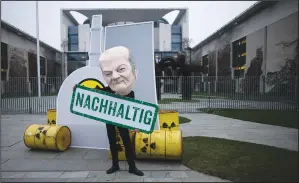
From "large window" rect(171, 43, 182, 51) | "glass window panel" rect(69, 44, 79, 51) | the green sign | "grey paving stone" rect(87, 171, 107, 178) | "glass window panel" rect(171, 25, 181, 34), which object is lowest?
"grey paving stone" rect(87, 171, 107, 178)

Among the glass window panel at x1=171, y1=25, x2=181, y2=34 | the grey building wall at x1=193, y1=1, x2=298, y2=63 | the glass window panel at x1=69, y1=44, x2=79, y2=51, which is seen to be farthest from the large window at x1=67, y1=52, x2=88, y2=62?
the grey building wall at x1=193, y1=1, x2=298, y2=63

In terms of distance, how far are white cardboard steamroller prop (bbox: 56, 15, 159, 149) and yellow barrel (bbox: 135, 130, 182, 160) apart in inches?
18.4

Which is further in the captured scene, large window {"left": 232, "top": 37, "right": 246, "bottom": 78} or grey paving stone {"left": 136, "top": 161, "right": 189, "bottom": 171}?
large window {"left": 232, "top": 37, "right": 246, "bottom": 78}

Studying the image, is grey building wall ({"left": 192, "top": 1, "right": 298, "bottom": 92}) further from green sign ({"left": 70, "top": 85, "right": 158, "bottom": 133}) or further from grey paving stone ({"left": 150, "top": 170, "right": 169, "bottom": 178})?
grey paving stone ({"left": 150, "top": 170, "right": 169, "bottom": 178})

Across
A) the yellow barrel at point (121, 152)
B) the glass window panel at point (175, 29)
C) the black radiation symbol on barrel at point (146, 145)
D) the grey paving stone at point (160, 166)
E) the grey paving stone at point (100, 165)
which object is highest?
the glass window panel at point (175, 29)

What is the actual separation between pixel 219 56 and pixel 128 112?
38.0 metres

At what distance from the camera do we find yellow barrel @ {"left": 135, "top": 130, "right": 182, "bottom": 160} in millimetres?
5293

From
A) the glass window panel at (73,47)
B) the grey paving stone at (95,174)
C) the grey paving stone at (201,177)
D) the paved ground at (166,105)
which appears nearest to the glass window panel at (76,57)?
the glass window panel at (73,47)

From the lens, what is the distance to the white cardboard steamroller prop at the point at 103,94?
3.86 metres

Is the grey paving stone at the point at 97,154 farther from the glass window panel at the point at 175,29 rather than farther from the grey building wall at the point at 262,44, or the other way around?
the glass window panel at the point at 175,29

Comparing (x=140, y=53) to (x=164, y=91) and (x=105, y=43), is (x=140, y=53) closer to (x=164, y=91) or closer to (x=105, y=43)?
(x=105, y=43)

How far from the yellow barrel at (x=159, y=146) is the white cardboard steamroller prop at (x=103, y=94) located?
18.4 inches

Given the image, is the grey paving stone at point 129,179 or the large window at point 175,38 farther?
the large window at point 175,38

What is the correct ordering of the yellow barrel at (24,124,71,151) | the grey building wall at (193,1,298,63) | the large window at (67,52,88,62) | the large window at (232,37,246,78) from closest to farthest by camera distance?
1. the grey building wall at (193,1,298,63)
2. the yellow barrel at (24,124,71,151)
3. the large window at (232,37,246,78)
4. the large window at (67,52,88,62)
